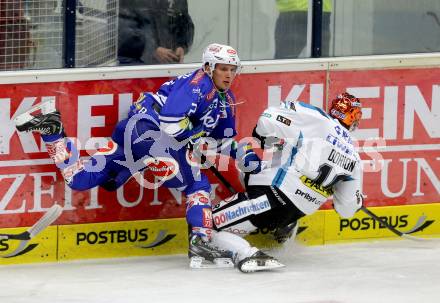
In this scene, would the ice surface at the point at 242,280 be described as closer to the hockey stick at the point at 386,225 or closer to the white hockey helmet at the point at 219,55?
the hockey stick at the point at 386,225

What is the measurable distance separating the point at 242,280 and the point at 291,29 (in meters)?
1.75

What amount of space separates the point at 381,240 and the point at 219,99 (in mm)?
1505

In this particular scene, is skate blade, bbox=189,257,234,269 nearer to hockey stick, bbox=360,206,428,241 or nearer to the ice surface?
the ice surface

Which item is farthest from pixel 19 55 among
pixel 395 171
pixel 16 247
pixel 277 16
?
pixel 395 171

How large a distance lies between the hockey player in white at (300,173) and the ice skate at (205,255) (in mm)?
56

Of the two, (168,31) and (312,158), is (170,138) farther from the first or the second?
(312,158)

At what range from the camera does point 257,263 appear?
23.6ft

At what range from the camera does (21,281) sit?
6.99 meters

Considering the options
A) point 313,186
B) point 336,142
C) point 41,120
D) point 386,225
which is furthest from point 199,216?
point 386,225

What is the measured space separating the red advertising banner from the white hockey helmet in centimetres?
39

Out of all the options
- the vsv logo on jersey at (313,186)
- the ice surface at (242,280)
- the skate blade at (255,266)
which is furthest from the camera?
the vsv logo on jersey at (313,186)

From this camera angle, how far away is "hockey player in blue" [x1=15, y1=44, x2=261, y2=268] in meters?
7.27

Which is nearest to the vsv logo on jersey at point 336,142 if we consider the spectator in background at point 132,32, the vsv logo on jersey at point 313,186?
the vsv logo on jersey at point 313,186

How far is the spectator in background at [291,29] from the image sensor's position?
795cm
